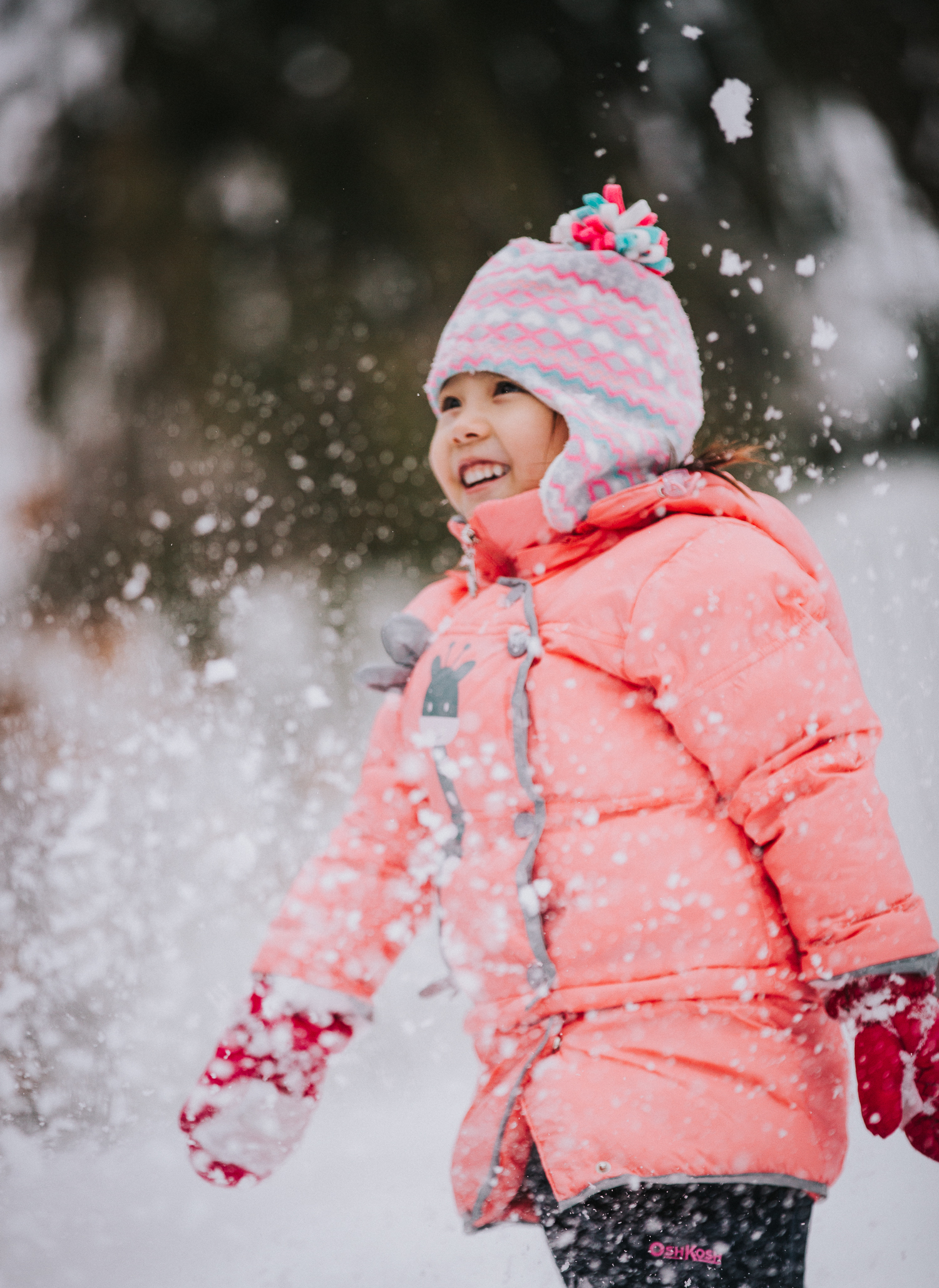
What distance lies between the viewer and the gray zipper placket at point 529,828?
17.8 inches

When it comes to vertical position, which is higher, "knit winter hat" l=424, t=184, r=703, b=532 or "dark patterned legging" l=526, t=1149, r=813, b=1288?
"knit winter hat" l=424, t=184, r=703, b=532

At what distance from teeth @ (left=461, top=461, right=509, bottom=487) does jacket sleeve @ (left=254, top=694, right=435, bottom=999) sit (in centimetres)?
16

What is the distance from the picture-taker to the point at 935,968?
40 centimetres

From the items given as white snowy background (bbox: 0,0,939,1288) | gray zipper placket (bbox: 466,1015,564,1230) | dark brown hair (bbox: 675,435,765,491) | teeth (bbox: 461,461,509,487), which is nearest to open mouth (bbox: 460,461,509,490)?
teeth (bbox: 461,461,509,487)

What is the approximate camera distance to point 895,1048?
410 mm

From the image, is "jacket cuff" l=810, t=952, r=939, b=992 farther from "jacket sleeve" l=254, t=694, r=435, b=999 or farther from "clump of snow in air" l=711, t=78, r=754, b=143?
"clump of snow in air" l=711, t=78, r=754, b=143

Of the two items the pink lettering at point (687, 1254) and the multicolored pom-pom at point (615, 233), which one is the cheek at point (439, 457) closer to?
the multicolored pom-pom at point (615, 233)

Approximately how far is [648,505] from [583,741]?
15 cm

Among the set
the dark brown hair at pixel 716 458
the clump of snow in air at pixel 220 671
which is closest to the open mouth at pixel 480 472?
the dark brown hair at pixel 716 458

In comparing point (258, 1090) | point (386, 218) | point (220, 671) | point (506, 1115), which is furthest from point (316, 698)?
point (506, 1115)

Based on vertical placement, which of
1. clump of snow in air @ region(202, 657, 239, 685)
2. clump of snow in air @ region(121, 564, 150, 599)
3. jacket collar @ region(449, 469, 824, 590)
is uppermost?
clump of snow in air @ region(121, 564, 150, 599)

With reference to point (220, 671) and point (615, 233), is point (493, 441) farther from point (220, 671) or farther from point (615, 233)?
point (220, 671)

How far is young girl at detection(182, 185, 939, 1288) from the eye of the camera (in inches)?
16.2

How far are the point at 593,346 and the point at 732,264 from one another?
473 millimetres
